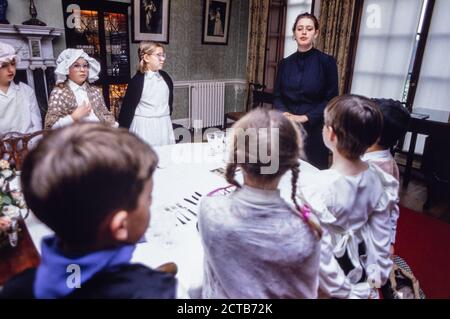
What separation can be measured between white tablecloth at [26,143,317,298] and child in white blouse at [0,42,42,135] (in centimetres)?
128

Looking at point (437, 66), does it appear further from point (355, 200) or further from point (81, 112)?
point (81, 112)

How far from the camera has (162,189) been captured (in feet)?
5.01

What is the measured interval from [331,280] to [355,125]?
1.77ft

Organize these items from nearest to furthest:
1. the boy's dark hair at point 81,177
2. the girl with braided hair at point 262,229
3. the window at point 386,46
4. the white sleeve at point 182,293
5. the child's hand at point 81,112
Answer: the boy's dark hair at point 81,177
the girl with braided hair at point 262,229
the white sleeve at point 182,293
the child's hand at point 81,112
the window at point 386,46

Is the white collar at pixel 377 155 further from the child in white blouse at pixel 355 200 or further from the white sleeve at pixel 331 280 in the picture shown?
the white sleeve at pixel 331 280

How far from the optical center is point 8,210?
1062 mm

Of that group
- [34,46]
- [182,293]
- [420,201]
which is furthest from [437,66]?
[34,46]

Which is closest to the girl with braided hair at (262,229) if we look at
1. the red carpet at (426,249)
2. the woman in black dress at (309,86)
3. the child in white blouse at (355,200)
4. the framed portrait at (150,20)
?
the child in white blouse at (355,200)

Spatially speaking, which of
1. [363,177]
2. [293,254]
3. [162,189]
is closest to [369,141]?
[363,177]

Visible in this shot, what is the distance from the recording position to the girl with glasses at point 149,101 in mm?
2715

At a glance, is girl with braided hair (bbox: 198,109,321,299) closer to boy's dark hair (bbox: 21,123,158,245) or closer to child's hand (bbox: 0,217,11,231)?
boy's dark hair (bbox: 21,123,158,245)

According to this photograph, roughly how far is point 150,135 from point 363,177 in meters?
2.06

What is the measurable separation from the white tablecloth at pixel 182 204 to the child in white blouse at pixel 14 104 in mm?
1278

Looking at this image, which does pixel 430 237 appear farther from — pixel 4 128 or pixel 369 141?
pixel 4 128
